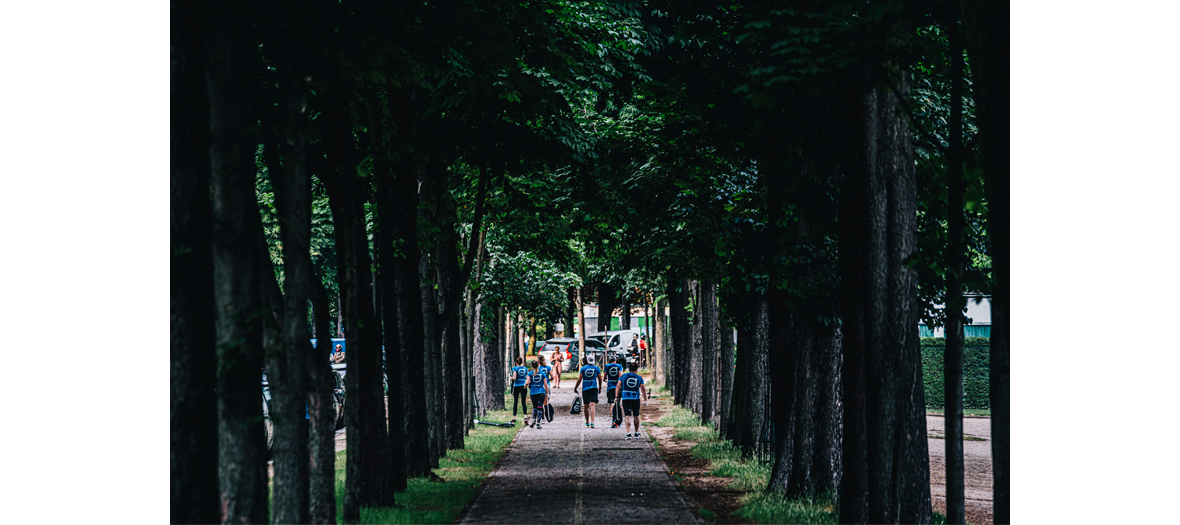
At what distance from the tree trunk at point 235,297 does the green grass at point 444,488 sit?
4075 millimetres

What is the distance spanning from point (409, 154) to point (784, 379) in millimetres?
5829

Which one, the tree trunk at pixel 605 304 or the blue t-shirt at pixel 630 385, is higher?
the tree trunk at pixel 605 304

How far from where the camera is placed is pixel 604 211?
18.3 m

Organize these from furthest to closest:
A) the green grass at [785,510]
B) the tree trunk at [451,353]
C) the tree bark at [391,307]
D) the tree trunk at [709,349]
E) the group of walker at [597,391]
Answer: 1. the tree trunk at [709,349]
2. the group of walker at [597,391]
3. the tree trunk at [451,353]
4. the tree bark at [391,307]
5. the green grass at [785,510]

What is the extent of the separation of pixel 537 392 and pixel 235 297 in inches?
709

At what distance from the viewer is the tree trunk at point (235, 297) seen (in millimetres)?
6746

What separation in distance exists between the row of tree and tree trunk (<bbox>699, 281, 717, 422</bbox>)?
9.43ft

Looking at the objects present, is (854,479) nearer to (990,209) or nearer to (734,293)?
(990,209)

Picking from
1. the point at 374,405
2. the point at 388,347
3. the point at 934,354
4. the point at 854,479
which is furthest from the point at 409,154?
the point at 934,354

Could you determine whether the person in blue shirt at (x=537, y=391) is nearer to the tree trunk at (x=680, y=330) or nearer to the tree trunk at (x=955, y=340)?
the tree trunk at (x=680, y=330)

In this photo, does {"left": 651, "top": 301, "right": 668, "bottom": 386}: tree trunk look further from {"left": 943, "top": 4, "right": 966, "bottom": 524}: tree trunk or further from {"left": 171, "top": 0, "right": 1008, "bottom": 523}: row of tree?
{"left": 943, "top": 4, "right": 966, "bottom": 524}: tree trunk

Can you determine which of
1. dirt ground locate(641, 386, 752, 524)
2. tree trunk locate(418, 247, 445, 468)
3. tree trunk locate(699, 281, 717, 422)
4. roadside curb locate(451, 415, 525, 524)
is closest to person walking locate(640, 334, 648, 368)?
tree trunk locate(699, 281, 717, 422)

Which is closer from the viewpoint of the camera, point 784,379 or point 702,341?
point 784,379

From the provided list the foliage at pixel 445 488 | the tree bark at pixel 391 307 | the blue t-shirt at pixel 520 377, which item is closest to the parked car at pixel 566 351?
the blue t-shirt at pixel 520 377
